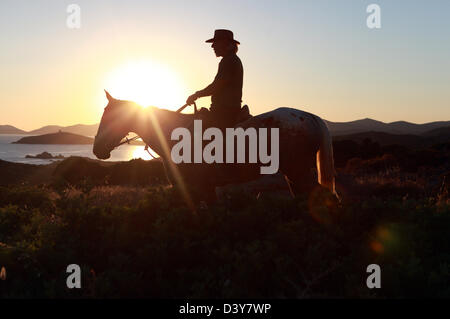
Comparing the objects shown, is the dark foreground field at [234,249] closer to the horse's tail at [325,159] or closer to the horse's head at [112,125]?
the horse's tail at [325,159]

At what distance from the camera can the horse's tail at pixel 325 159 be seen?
23.6ft

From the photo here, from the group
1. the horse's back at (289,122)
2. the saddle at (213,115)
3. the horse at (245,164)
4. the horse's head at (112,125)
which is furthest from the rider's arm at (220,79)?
the horse's head at (112,125)

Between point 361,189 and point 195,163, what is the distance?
10.3 m

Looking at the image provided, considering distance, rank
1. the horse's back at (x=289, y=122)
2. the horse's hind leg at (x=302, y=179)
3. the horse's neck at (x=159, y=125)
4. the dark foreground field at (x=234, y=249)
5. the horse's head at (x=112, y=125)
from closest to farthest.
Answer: the dark foreground field at (x=234, y=249) < the horse's back at (x=289, y=122) < the horse's hind leg at (x=302, y=179) < the horse's neck at (x=159, y=125) < the horse's head at (x=112, y=125)

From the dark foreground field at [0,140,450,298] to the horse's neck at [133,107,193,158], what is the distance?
4.14ft

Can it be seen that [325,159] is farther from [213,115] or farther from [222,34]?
[222,34]

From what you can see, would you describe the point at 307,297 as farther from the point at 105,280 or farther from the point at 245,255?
the point at 105,280

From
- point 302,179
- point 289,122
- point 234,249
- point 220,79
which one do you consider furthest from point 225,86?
point 234,249

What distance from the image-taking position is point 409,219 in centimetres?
534

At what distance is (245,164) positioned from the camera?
723cm

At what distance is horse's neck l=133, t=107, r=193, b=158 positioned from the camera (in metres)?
7.36

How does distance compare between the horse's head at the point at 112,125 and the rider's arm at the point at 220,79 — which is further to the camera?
the horse's head at the point at 112,125

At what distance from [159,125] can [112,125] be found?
1057 mm
